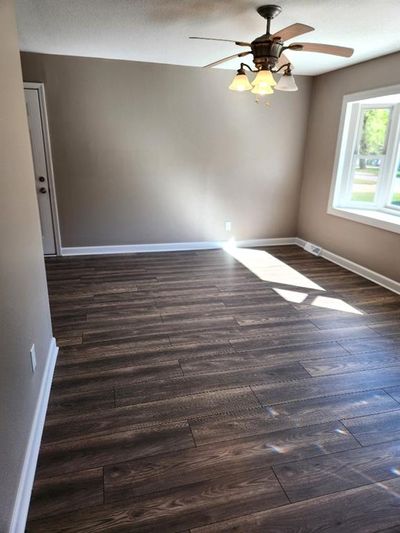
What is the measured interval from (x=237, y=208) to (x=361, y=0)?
3092 millimetres

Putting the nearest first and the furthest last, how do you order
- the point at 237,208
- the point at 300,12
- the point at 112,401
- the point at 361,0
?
1. the point at 112,401
2. the point at 361,0
3. the point at 300,12
4. the point at 237,208

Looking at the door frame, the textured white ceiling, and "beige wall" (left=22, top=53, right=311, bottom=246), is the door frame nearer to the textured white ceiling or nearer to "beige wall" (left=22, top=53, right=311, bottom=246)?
"beige wall" (left=22, top=53, right=311, bottom=246)

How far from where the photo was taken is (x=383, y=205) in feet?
14.5

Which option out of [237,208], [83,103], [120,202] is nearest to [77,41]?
[83,103]

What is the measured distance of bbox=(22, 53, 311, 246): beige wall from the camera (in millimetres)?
4434

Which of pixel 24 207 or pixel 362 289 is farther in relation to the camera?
pixel 362 289

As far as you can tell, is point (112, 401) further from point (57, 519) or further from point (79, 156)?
point (79, 156)

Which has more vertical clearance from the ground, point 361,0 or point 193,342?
point 361,0

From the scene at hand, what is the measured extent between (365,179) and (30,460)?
459cm

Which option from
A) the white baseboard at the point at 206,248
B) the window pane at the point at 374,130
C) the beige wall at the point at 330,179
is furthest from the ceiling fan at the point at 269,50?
the white baseboard at the point at 206,248

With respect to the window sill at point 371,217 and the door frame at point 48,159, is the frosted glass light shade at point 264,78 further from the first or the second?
the door frame at point 48,159

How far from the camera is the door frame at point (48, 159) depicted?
13.9 feet

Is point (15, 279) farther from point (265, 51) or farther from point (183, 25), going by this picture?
point (183, 25)

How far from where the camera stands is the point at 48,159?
4492 millimetres
